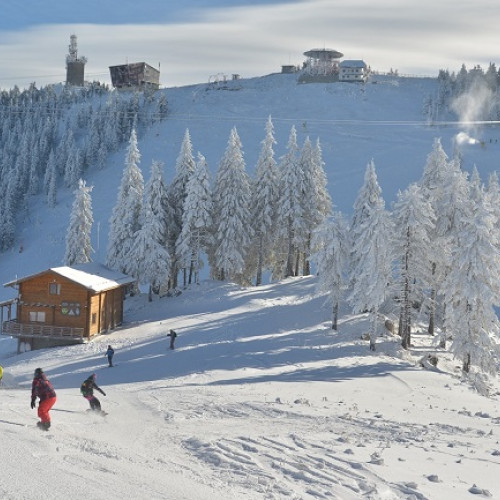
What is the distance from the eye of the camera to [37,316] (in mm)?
44750

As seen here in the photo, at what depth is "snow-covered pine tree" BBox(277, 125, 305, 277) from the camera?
57062 millimetres

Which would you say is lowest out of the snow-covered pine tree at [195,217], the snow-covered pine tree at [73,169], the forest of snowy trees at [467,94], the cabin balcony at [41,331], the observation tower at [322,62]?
the cabin balcony at [41,331]

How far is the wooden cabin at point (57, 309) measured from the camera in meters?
43.6

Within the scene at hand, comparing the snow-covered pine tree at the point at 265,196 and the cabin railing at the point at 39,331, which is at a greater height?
the snow-covered pine tree at the point at 265,196

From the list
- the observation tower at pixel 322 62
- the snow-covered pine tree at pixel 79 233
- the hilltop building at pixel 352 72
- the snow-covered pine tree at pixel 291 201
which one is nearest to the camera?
the snow-covered pine tree at pixel 291 201

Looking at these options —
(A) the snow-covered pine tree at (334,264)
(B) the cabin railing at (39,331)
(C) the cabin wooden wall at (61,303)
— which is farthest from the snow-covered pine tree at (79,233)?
(A) the snow-covered pine tree at (334,264)

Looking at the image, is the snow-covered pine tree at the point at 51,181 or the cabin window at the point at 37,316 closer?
the cabin window at the point at 37,316

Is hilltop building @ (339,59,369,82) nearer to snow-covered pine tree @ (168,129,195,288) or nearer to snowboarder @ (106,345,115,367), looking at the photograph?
snow-covered pine tree @ (168,129,195,288)

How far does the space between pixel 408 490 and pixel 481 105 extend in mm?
144293

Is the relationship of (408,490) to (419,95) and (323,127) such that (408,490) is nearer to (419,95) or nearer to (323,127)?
(323,127)

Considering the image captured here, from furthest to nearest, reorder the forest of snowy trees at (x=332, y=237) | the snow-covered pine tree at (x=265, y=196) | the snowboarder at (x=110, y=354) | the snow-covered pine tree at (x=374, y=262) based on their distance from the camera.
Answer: the snow-covered pine tree at (x=265, y=196), the snow-covered pine tree at (x=374, y=262), the forest of snowy trees at (x=332, y=237), the snowboarder at (x=110, y=354)

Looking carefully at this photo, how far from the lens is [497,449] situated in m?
18.4

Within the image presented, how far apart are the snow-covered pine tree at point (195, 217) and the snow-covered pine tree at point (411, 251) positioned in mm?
18782

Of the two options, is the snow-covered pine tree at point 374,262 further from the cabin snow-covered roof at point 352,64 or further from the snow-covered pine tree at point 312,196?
the cabin snow-covered roof at point 352,64
